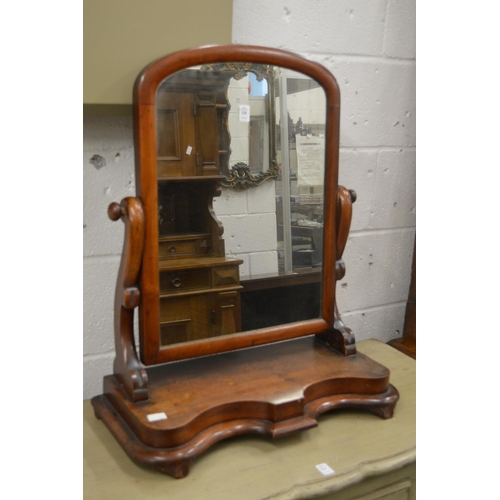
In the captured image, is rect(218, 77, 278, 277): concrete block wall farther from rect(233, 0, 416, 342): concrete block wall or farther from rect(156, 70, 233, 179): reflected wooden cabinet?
rect(233, 0, 416, 342): concrete block wall

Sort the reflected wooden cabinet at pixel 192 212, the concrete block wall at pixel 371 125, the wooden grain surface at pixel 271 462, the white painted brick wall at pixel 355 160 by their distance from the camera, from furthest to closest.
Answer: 1. the concrete block wall at pixel 371 125
2. the white painted brick wall at pixel 355 160
3. the reflected wooden cabinet at pixel 192 212
4. the wooden grain surface at pixel 271 462

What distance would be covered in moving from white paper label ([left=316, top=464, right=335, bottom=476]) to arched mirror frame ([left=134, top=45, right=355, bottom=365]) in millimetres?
225

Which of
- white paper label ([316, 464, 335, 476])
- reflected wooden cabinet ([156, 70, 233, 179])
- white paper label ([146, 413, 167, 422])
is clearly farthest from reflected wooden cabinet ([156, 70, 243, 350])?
white paper label ([316, 464, 335, 476])

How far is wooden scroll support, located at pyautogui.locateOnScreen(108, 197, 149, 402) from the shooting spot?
0.81 meters

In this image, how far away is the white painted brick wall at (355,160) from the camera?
96 centimetres

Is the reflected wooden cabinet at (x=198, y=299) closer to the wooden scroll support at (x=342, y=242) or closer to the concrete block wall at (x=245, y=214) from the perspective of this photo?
the concrete block wall at (x=245, y=214)

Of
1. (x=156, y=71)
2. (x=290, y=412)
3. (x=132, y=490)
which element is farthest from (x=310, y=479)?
(x=156, y=71)

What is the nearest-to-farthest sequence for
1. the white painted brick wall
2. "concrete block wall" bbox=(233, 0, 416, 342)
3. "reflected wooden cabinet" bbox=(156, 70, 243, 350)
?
1. "reflected wooden cabinet" bbox=(156, 70, 243, 350)
2. the white painted brick wall
3. "concrete block wall" bbox=(233, 0, 416, 342)

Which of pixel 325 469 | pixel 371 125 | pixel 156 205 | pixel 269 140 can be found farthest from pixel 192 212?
pixel 371 125

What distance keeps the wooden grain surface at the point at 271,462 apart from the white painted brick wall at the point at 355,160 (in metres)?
0.26

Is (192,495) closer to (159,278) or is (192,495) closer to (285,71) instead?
(159,278)

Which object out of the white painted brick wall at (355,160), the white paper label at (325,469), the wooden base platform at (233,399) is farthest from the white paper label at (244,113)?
the white paper label at (325,469)

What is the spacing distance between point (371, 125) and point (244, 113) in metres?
0.42

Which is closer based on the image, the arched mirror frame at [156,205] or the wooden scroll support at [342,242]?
the arched mirror frame at [156,205]
